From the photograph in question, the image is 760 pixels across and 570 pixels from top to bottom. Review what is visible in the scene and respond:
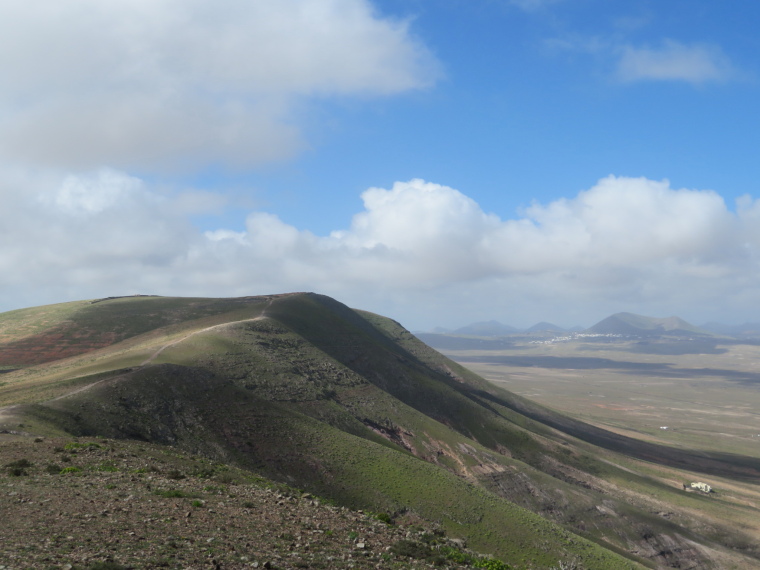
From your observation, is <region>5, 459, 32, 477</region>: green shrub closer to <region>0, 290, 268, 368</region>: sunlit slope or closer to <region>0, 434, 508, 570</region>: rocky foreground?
<region>0, 434, 508, 570</region>: rocky foreground

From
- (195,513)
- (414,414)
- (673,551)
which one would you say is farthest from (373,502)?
(673,551)

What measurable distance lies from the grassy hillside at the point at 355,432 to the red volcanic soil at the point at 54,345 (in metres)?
1.01

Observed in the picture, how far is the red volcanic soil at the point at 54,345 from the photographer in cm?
10512

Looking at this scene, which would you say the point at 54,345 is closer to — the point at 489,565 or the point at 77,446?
the point at 77,446

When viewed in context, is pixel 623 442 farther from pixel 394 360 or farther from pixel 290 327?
pixel 290 327

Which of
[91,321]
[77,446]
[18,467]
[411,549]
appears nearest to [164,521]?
[18,467]

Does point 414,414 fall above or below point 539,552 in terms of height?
above

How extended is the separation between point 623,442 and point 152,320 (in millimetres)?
156264

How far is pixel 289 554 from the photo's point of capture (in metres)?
21.4

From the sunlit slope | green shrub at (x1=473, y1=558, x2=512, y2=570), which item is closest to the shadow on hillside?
the sunlit slope

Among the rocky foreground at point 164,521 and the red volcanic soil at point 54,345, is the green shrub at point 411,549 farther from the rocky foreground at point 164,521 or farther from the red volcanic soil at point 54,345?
the red volcanic soil at point 54,345

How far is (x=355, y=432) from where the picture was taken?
245ft

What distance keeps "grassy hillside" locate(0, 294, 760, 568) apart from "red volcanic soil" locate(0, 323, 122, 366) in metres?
1.01

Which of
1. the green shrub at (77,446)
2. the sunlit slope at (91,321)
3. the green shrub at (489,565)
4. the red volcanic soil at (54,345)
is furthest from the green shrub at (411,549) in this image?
the sunlit slope at (91,321)
